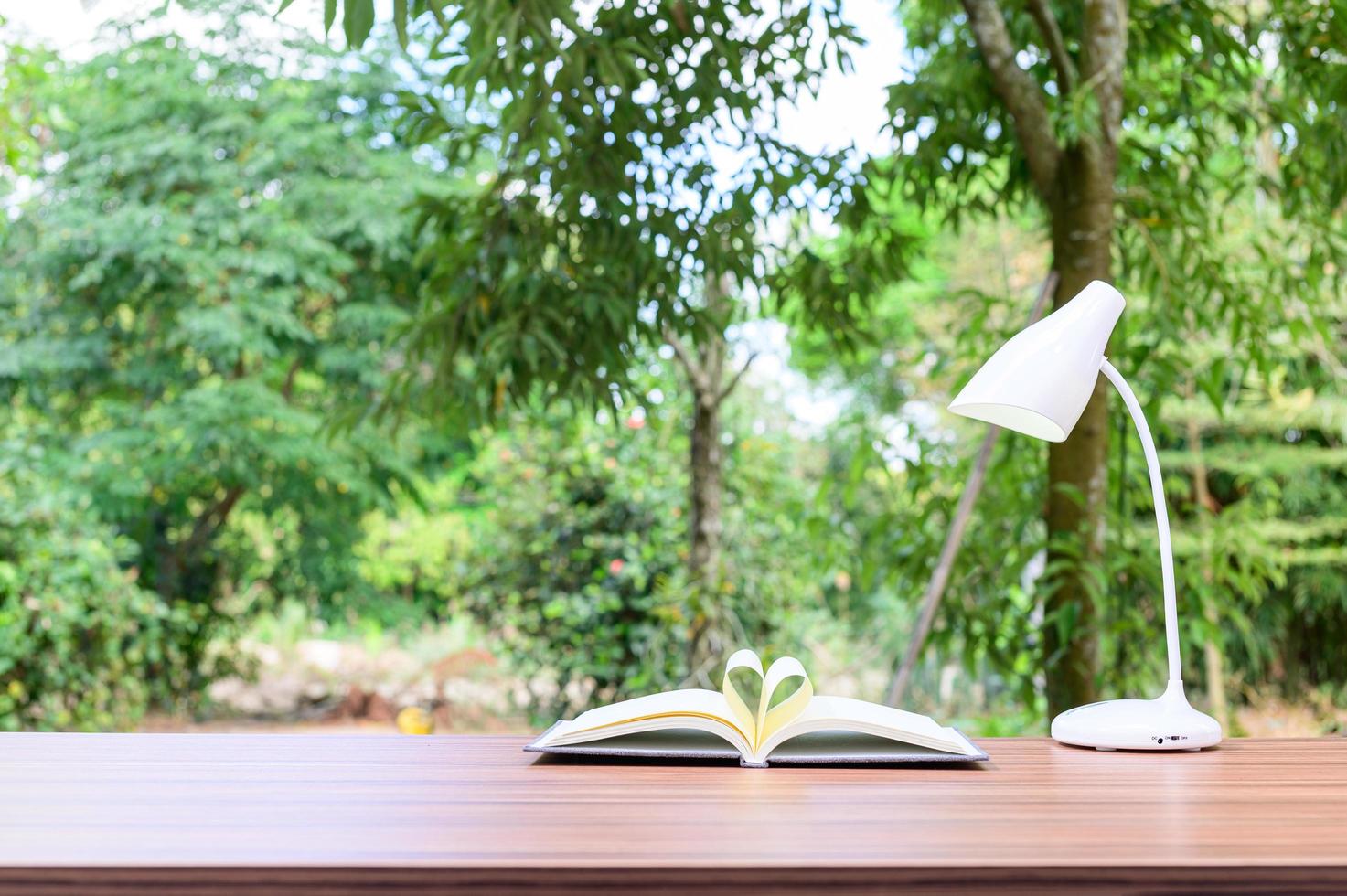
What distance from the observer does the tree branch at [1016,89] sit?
1.89 meters

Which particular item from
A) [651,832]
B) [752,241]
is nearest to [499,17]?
[752,241]

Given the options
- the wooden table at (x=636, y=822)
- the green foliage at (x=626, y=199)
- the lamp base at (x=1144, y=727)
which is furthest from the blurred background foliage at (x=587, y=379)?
the wooden table at (x=636, y=822)

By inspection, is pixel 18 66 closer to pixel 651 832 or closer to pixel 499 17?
pixel 499 17

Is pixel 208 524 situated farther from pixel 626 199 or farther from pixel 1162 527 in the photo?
pixel 1162 527

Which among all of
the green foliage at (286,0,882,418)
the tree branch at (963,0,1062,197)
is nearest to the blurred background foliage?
the green foliage at (286,0,882,418)

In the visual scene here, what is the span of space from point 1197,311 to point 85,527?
327 cm

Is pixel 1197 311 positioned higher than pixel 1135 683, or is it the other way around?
pixel 1197 311

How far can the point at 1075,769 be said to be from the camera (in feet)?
3.28

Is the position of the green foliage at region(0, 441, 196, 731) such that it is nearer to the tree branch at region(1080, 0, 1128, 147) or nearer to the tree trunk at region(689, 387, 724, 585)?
the tree trunk at region(689, 387, 724, 585)

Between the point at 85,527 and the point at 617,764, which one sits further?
the point at 85,527

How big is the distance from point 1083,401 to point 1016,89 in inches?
40.6

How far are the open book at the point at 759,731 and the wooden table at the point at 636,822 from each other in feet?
0.07

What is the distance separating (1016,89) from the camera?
1.89 meters

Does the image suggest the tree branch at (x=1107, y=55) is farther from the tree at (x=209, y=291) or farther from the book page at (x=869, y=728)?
the tree at (x=209, y=291)
